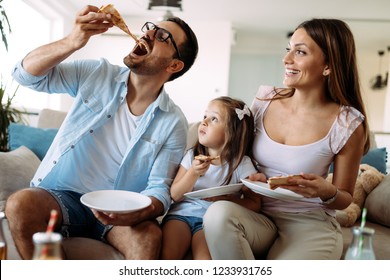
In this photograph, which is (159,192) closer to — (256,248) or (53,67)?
(256,248)

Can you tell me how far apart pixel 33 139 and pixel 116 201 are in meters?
0.97

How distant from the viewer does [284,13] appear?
371 centimetres

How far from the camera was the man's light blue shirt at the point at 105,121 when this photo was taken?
4.45 ft

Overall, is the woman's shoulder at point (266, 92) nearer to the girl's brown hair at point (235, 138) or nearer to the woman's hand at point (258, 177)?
the girl's brown hair at point (235, 138)

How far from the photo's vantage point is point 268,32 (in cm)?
431

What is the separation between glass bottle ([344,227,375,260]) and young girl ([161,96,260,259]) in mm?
460

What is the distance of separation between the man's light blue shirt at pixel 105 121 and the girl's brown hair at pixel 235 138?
0.16 metres

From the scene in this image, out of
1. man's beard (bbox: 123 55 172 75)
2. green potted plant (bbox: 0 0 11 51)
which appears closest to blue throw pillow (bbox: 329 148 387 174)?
man's beard (bbox: 123 55 172 75)

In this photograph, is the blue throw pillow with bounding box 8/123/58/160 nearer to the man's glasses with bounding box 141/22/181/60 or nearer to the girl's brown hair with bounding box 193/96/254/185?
the man's glasses with bounding box 141/22/181/60

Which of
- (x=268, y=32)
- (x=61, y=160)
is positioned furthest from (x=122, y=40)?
(x=268, y=32)

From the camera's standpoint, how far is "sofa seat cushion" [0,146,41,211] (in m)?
1.55

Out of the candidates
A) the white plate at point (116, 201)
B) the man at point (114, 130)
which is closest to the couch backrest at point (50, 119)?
the man at point (114, 130)

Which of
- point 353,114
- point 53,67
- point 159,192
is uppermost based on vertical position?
point 53,67

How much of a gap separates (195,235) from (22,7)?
253 centimetres
